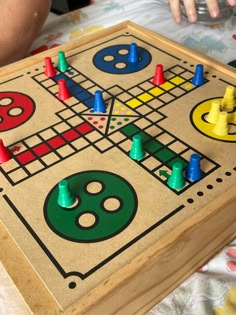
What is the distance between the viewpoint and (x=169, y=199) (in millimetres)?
542

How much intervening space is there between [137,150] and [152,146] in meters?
0.04

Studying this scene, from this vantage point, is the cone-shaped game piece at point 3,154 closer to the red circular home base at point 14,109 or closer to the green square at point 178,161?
the red circular home base at point 14,109

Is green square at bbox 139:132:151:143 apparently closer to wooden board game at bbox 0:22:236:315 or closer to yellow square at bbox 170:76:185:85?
wooden board game at bbox 0:22:236:315

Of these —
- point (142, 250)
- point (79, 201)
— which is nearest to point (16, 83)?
point (79, 201)

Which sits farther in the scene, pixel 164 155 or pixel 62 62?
pixel 62 62

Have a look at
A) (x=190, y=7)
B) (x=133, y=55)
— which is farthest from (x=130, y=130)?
(x=190, y=7)

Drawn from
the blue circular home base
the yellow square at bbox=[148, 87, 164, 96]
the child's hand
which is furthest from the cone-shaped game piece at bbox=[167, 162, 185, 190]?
the child's hand

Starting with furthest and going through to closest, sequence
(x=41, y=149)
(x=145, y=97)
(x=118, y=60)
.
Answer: (x=118, y=60)
(x=145, y=97)
(x=41, y=149)

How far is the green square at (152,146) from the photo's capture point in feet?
2.04

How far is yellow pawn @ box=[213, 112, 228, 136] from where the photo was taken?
0.64 meters

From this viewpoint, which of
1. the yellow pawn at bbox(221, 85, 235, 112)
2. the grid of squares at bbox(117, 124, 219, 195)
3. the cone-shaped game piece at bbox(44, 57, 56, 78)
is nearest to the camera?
the grid of squares at bbox(117, 124, 219, 195)

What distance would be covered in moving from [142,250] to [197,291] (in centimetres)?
12

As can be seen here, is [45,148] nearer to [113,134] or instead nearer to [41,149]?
[41,149]

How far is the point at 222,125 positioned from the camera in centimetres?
64
